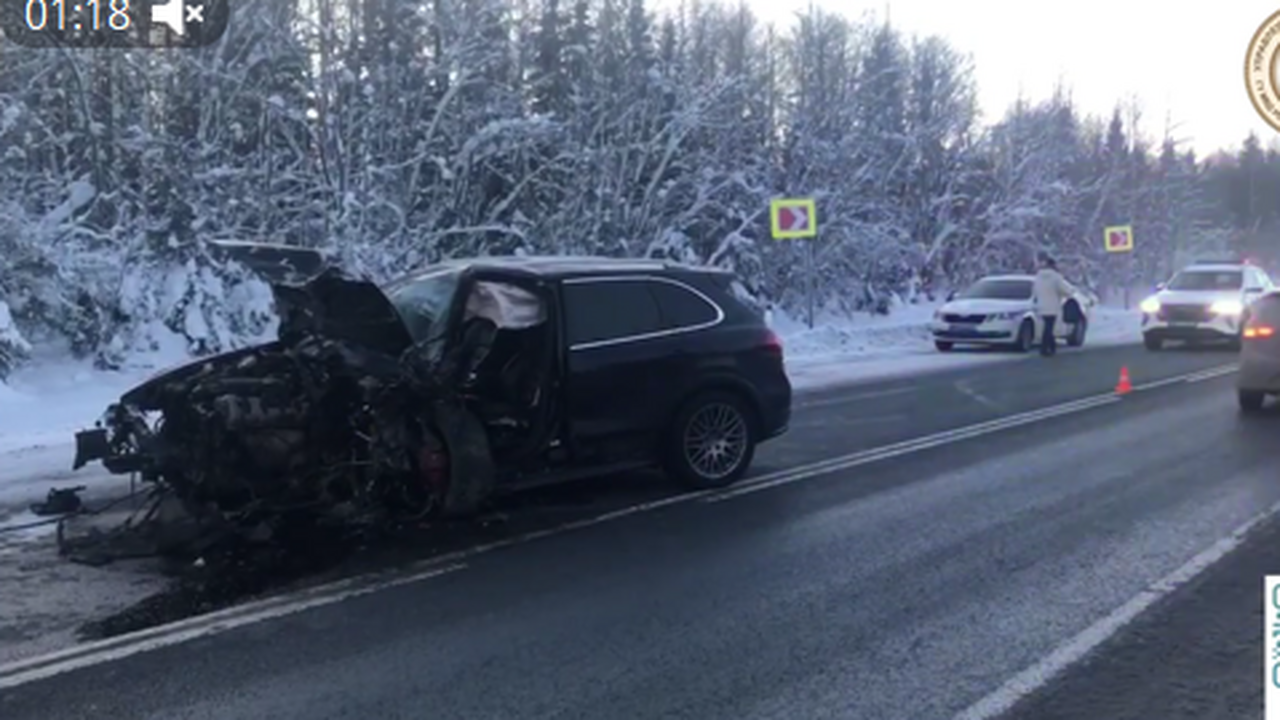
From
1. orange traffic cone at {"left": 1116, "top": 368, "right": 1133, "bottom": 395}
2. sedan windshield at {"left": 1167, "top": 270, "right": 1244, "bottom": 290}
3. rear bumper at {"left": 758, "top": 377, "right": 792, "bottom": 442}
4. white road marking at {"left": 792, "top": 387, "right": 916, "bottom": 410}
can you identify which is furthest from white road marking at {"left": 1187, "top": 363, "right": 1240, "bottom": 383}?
rear bumper at {"left": 758, "top": 377, "right": 792, "bottom": 442}

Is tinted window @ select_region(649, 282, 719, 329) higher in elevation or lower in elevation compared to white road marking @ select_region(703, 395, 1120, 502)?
higher

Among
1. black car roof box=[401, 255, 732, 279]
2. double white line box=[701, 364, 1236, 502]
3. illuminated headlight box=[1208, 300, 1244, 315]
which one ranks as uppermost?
black car roof box=[401, 255, 732, 279]

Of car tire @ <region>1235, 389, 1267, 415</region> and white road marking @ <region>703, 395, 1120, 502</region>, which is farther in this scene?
car tire @ <region>1235, 389, 1267, 415</region>

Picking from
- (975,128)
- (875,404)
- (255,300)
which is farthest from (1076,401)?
(975,128)

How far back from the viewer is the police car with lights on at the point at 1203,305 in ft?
76.2

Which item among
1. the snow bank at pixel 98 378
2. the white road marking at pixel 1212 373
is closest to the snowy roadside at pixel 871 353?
the snow bank at pixel 98 378

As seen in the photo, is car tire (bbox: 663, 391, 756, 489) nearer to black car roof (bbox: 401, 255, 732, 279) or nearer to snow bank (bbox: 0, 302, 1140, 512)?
black car roof (bbox: 401, 255, 732, 279)

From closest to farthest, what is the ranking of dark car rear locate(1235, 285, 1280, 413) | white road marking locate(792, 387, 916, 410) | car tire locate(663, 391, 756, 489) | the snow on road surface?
1. the snow on road surface
2. car tire locate(663, 391, 756, 489)
3. dark car rear locate(1235, 285, 1280, 413)
4. white road marking locate(792, 387, 916, 410)

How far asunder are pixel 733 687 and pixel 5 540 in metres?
5.17

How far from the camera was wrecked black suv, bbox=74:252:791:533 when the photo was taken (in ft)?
23.4

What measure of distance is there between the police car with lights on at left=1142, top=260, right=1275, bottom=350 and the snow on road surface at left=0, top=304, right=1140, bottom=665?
3336 mm

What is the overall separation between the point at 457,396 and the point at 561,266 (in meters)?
1.47

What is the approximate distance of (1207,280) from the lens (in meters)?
24.4

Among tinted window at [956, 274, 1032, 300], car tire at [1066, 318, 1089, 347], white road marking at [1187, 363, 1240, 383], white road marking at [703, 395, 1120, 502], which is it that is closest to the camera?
white road marking at [703, 395, 1120, 502]
